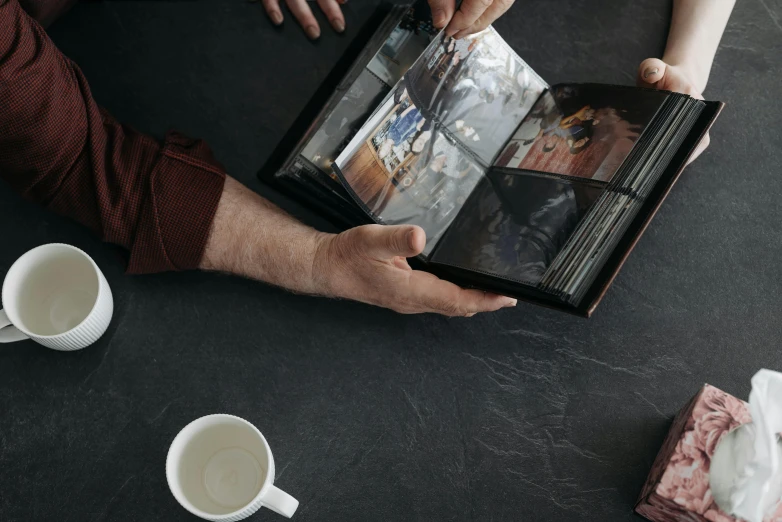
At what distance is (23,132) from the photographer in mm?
904

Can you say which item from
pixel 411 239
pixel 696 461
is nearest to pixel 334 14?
pixel 411 239

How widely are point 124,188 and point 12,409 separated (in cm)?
35

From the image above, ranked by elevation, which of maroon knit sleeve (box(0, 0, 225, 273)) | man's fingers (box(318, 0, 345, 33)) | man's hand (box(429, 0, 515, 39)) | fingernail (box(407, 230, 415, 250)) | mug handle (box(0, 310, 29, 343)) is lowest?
mug handle (box(0, 310, 29, 343))

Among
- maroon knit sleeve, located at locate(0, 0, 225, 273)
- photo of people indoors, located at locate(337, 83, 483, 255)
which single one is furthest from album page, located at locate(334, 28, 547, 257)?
maroon knit sleeve, located at locate(0, 0, 225, 273)

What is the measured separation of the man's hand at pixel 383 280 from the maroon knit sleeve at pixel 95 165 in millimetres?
188

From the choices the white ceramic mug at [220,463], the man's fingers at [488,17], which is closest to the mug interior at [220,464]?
the white ceramic mug at [220,463]

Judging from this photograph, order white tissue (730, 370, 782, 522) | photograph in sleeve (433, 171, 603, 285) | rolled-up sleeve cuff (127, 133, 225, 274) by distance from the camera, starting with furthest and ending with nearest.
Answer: rolled-up sleeve cuff (127, 133, 225, 274) < photograph in sleeve (433, 171, 603, 285) < white tissue (730, 370, 782, 522)

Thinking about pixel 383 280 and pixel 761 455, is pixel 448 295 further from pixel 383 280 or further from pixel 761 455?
pixel 761 455

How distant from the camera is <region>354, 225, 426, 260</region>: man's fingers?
32.8 inches

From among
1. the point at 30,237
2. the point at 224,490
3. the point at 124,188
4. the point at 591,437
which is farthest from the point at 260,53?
the point at 591,437

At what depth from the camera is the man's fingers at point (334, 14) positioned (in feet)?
3.90

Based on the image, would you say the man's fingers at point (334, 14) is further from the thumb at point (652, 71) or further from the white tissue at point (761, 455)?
the white tissue at point (761, 455)

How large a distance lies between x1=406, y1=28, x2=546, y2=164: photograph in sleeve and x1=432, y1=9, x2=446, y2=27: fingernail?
19 mm

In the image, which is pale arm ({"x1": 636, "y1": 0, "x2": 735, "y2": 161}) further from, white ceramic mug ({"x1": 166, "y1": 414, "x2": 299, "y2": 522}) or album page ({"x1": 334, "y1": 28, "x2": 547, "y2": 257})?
white ceramic mug ({"x1": 166, "y1": 414, "x2": 299, "y2": 522})
